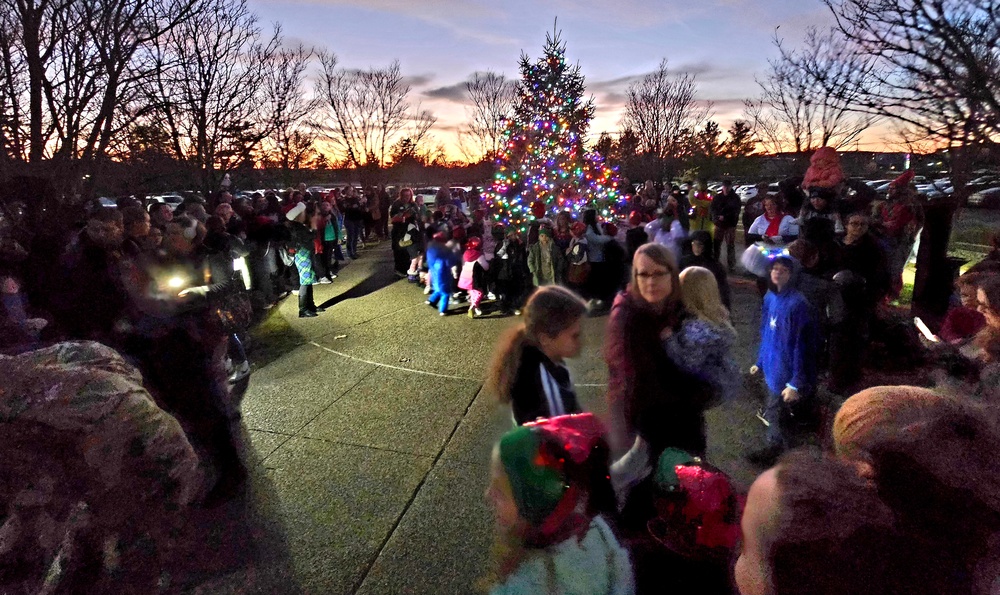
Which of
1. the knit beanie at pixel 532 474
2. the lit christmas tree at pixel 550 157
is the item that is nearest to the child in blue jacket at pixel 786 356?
the knit beanie at pixel 532 474

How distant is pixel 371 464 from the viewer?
4.00 m

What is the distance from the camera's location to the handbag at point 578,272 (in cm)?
816

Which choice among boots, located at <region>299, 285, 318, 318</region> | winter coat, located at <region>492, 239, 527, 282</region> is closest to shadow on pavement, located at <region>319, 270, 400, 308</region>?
boots, located at <region>299, 285, 318, 318</region>

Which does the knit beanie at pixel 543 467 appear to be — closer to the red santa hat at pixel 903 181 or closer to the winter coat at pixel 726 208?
the red santa hat at pixel 903 181

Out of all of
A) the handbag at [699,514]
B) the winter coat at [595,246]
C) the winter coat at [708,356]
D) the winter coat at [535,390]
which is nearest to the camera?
the handbag at [699,514]

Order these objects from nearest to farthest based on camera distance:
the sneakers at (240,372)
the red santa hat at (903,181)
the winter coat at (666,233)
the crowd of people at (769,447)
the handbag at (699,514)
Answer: the crowd of people at (769,447), the handbag at (699,514), the sneakers at (240,372), the red santa hat at (903,181), the winter coat at (666,233)

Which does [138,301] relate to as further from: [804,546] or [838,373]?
[838,373]

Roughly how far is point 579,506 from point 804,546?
763mm

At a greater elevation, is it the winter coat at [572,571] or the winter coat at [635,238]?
the winter coat at [635,238]

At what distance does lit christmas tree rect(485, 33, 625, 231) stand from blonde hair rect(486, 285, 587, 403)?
33.2 feet

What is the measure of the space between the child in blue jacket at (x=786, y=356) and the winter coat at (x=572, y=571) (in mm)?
2306

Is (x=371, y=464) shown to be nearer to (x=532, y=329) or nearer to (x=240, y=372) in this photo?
(x=532, y=329)

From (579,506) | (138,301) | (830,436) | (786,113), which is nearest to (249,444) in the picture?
(138,301)

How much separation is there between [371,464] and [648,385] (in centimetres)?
229
